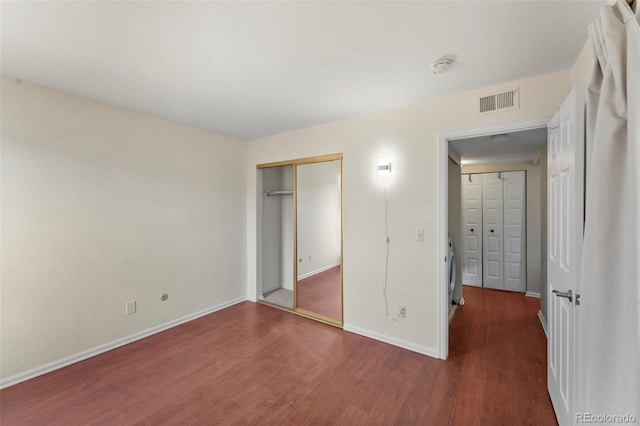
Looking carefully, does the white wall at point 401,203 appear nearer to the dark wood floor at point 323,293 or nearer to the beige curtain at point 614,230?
the dark wood floor at point 323,293

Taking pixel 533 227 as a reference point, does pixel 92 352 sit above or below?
below

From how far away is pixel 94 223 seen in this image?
2549 millimetres

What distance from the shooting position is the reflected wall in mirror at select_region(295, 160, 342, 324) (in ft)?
10.9

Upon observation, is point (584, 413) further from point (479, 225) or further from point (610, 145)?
point (479, 225)

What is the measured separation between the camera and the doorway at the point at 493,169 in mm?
2451

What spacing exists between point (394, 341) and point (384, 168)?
1.81 meters

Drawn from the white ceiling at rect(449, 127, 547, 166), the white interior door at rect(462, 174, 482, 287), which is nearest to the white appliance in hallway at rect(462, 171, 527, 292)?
the white interior door at rect(462, 174, 482, 287)

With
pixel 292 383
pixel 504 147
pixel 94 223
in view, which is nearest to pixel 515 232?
pixel 504 147

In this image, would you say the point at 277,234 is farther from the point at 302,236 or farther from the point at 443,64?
the point at 443,64

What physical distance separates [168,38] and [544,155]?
4.50m

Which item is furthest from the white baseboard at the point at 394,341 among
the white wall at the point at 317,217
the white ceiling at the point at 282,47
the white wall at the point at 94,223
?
the white ceiling at the point at 282,47

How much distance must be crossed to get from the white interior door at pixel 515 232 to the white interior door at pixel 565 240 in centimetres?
298

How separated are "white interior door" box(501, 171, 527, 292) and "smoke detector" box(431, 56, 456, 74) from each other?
3.67 m

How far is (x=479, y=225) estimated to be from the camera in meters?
4.88
